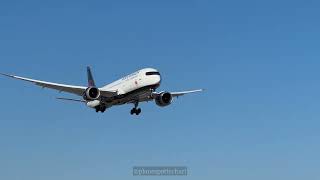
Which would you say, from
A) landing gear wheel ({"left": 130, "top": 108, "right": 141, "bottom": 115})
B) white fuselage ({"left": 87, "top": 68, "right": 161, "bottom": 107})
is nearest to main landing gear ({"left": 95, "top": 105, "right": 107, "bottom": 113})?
white fuselage ({"left": 87, "top": 68, "right": 161, "bottom": 107})

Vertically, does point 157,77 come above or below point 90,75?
below

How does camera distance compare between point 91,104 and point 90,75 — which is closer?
point 91,104

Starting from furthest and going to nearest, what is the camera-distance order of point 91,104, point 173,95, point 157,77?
point 173,95
point 91,104
point 157,77

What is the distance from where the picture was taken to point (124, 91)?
9206 centimetres

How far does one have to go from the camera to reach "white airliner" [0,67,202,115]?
297 ft

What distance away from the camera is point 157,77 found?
9050cm

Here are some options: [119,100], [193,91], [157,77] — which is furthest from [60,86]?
[193,91]

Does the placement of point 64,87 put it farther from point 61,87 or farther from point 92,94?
point 92,94

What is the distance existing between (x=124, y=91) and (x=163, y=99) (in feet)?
24.3

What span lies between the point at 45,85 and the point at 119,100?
11.7m

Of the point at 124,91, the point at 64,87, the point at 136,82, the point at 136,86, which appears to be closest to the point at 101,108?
the point at 124,91

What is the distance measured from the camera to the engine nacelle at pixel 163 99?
96.4m

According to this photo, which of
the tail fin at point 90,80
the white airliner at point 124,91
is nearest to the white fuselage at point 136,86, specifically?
the white airliner at point 124,91

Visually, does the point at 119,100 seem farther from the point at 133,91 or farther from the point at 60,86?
the point at 60,86
